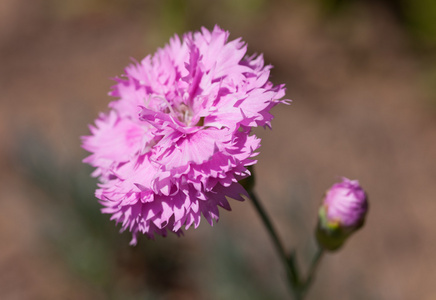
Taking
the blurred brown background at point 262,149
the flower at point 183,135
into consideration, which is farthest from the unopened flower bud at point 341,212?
the blurred brown background at point 262,149

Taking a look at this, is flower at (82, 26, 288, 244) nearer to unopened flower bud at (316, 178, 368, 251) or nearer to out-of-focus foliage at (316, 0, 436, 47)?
unopened flower bud at (316, 178, 368, 251)

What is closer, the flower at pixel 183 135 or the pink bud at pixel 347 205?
the flower at pixel 183 135

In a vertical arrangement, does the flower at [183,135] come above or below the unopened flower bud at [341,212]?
above

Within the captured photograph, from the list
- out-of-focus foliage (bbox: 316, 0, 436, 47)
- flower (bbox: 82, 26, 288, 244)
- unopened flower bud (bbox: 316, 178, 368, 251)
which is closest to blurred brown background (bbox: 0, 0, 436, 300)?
out-of-focus foliage (bbox: 316, 0, 436, 47)

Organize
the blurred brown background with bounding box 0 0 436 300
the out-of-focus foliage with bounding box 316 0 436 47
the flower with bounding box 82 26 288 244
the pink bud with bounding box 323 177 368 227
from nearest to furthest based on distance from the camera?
the flower with bounding box 82 26 288 244
the pink bud with bounding box 323 177 368 227
the blurred brown background with bounding box 0 0 436 300
the out-of-focus foliage with bounding box 316 0 436 47

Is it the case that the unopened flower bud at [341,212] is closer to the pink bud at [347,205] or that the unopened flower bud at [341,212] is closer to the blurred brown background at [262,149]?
the pink bud at [347,205]

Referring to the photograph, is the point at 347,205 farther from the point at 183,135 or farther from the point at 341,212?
the point at 183,135
